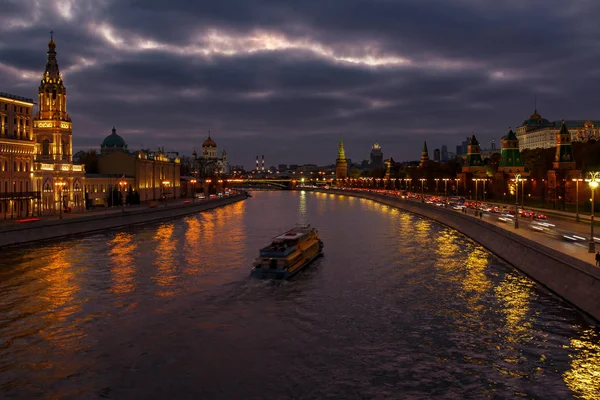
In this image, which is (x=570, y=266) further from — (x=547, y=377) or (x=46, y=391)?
(x=46, y=391)

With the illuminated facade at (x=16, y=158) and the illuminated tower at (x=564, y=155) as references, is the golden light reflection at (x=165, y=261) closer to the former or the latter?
the illuminated facade at (x=16, y=158)

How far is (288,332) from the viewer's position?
98.6ft

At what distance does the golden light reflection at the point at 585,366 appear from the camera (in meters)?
22.5

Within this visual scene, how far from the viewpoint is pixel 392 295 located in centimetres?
3875

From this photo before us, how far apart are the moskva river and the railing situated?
22996 millimetres

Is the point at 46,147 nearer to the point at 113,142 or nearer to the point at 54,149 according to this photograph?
the point at 54,149

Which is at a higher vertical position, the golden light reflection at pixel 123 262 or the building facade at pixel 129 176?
the building facade at pixel 129 176

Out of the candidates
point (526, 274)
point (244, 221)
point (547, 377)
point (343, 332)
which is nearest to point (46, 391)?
point (343, 332)

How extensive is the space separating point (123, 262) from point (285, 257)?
57.4 ft

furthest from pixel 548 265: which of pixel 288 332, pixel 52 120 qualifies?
pixel 52 120

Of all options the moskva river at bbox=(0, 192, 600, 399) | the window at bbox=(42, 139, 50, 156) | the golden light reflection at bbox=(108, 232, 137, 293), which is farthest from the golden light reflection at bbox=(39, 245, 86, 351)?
the window at bbox=(42, 139, 50, 156)

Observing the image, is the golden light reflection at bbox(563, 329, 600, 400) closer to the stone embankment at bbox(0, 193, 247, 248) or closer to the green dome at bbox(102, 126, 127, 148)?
the stone embankment at bbox(0, 193, 247, 248)

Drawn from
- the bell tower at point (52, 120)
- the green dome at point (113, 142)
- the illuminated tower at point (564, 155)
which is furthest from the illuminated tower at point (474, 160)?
the bell tower at point (52, 120)

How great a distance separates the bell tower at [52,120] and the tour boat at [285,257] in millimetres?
53299
